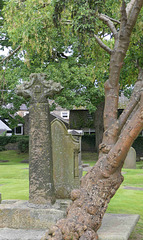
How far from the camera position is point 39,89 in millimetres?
7270

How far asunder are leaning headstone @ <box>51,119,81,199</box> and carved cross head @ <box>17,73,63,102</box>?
1.52 m

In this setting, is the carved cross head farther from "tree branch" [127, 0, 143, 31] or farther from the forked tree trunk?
"tree branch" [127, 0, 143, 31]

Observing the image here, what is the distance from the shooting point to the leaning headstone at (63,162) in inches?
334

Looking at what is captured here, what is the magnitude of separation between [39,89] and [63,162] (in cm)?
216

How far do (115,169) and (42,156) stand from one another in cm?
171

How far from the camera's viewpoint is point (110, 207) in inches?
368

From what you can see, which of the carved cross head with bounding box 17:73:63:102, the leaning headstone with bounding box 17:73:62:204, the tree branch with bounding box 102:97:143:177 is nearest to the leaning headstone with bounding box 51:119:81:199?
the leaning headstone with bounding box 17:73:62:204

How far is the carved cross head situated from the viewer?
724 centimetres

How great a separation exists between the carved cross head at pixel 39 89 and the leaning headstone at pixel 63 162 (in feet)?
5.00

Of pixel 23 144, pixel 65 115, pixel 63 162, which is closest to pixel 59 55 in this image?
pixel 23 144

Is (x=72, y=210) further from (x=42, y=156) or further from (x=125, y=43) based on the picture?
(x=125, y=43)

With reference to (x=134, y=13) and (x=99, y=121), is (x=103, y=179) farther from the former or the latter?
(x=99, y=121)

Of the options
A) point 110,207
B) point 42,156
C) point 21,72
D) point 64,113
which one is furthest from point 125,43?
point 64,113

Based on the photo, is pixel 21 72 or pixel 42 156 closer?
pixel 42 156
